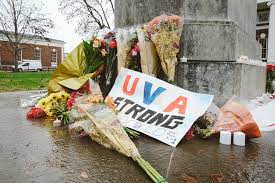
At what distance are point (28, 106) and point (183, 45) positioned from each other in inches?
105

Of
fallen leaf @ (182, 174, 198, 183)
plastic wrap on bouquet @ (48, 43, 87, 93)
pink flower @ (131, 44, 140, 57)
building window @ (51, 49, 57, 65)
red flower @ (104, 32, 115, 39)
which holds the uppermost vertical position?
building window @ (51, 49, 57, 65)

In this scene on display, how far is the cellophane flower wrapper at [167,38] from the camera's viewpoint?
11.9 feet

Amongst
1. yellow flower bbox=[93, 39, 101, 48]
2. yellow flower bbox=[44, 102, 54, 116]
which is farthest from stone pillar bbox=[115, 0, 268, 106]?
yellow flower bbox=[44, 102, 54, 116]

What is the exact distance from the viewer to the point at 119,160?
211 centimetres

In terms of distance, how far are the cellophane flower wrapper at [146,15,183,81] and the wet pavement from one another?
125 cm

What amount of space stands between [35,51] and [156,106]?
4656 cm

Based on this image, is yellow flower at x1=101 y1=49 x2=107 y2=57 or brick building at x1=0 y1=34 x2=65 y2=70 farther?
brick building at x1=0 y1=34 x2=65 y2=70

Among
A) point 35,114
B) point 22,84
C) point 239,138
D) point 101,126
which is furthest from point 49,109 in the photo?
point 22,84

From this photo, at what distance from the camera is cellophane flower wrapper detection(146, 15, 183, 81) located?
11.9 ft

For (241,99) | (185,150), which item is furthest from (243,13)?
(185,150)

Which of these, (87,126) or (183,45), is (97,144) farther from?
(183,45)

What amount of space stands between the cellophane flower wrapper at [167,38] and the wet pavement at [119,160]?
1.25 meters

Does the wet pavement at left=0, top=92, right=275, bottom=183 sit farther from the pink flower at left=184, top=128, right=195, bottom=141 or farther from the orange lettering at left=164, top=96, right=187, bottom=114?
the orange lettering at left=164, top=96, right=187, bottom=114

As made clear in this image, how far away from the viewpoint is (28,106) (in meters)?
4.73
